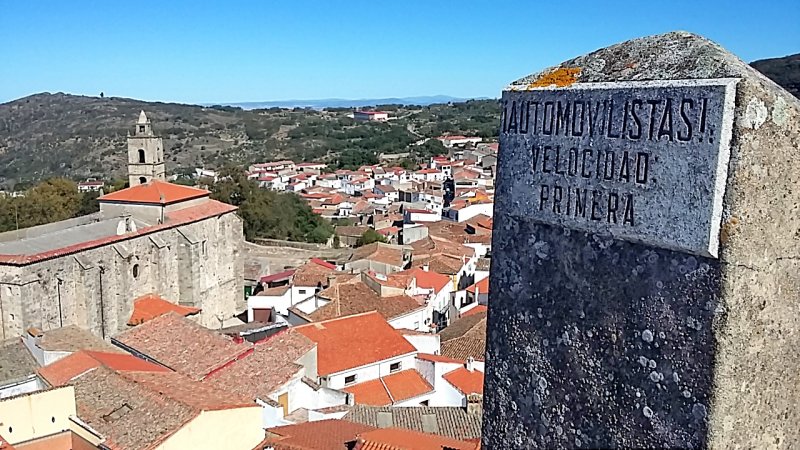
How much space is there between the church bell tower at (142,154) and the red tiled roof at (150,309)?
7.96 m

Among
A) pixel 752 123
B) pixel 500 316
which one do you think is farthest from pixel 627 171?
pixel 500 316

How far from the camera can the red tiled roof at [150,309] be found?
24634 millimetres

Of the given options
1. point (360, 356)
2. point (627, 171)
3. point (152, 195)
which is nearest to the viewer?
point (627, 171)

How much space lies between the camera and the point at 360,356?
1677cm

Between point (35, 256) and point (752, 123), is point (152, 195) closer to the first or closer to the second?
point (35, 256)

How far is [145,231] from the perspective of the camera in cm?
2634

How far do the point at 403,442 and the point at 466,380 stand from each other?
255 inches

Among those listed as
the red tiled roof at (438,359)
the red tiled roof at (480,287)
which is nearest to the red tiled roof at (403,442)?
the red tiled roof at (438,359)

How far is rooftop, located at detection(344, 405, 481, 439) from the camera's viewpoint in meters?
12.9

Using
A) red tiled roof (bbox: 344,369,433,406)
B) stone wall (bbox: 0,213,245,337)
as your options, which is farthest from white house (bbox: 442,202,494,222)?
red tiled roof (bbox: 344,369,433,406)

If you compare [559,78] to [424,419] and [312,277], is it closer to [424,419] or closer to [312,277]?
[424,419]

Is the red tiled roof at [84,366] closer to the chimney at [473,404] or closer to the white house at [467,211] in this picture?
the chimney at [473,404]

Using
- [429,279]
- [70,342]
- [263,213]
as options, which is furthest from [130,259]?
[263,213]

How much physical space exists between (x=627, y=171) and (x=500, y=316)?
84 cm
